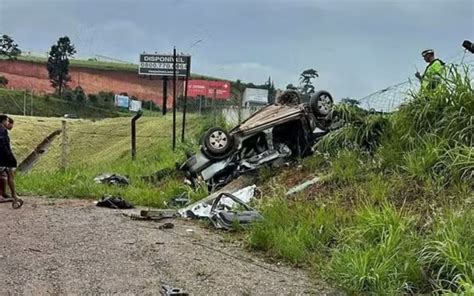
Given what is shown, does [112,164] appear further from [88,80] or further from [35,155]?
[88,80]

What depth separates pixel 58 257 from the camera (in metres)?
5.93

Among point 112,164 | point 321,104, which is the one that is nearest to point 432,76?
point 321,104

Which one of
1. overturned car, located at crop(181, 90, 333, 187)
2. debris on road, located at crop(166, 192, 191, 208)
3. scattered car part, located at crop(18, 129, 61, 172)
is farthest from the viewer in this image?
scattered car part, located at crop(18, 129, 61, 172)

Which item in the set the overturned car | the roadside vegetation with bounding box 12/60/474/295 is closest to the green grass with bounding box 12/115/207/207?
the roadside vegetation with bounding box 12/60/474/295

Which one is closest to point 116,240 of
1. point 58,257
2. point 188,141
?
point 58,257

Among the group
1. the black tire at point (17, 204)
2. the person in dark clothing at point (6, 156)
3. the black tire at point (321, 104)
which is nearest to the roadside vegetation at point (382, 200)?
the black tire at point (321, 104)

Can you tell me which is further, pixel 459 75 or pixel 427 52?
pixel 427 52

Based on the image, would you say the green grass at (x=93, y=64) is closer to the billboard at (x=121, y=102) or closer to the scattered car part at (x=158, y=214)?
the billboard at (x=121, y=102)

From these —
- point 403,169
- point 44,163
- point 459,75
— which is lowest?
point 44,163

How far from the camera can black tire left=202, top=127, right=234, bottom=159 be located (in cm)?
1084

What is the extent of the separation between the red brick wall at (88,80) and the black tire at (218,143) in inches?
2199

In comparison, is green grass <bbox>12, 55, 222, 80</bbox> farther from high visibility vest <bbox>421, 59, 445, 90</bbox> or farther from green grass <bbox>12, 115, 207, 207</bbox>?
high visibility vest <bbox>421, 59, 445, 90</bbox>

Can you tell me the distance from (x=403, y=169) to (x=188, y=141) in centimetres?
959

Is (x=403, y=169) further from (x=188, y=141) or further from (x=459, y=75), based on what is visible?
(x=188, y=141)
